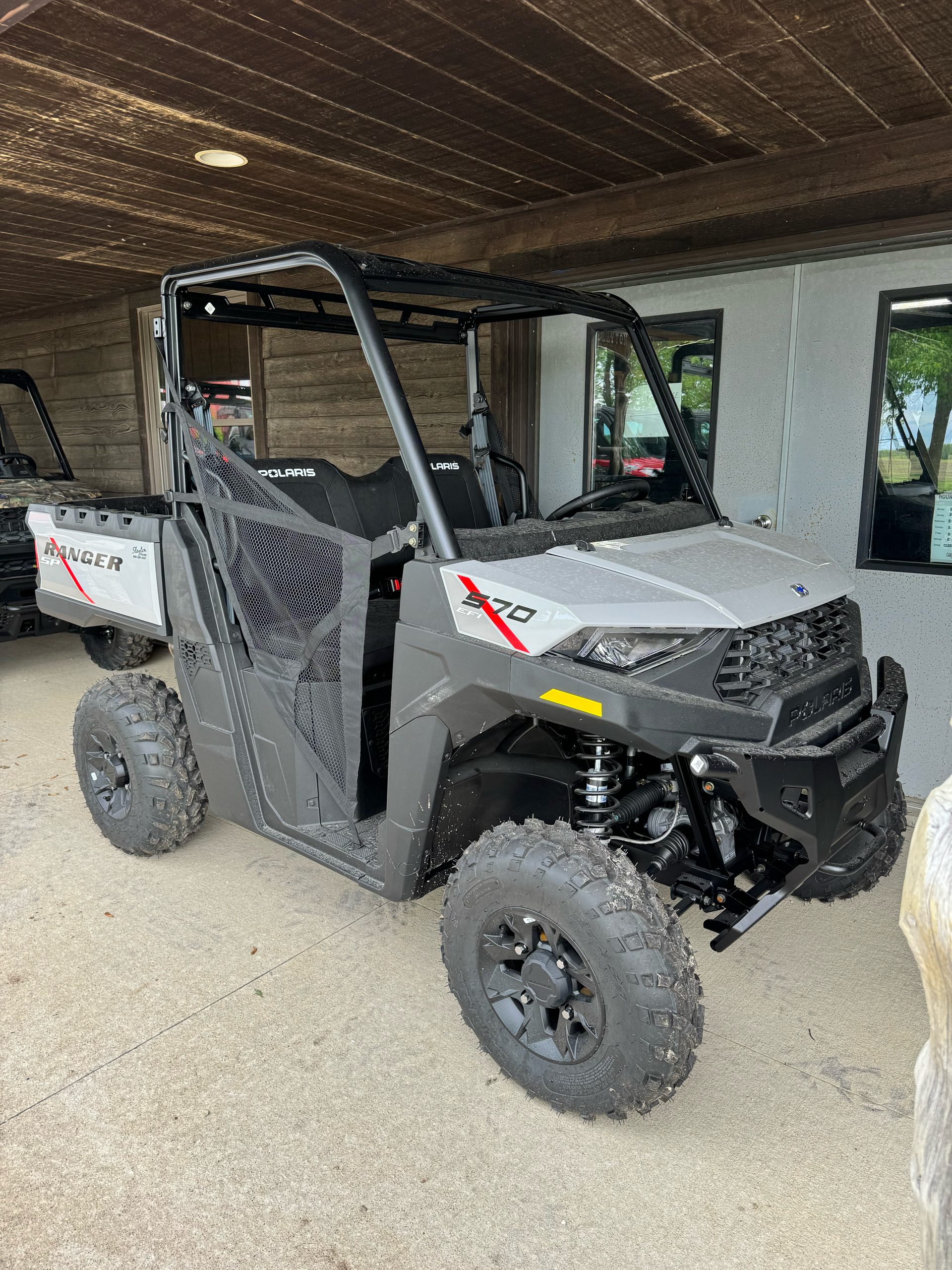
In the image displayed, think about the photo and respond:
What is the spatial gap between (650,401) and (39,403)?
184 inches

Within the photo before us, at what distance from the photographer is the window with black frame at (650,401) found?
4484 millimetres

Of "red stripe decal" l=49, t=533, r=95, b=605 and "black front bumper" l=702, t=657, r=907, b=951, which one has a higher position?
"red stripe decal" l=49, t=533, r=95, b=605

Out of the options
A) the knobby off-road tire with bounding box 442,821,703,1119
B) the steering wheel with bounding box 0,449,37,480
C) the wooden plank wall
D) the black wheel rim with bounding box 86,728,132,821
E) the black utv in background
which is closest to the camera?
the knobby off-road tire with bounding box 442,821,703,1119

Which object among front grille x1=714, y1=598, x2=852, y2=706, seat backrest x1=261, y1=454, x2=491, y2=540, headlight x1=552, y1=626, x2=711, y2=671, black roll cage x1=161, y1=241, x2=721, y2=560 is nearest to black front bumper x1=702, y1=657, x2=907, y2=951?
front grille x1=714, y1=598, x2=852, y2=706

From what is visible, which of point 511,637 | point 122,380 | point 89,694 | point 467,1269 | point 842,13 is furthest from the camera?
point 122,380

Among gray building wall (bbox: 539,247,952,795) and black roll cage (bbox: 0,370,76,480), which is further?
black roll cage (bbox: 0,370,76,480)

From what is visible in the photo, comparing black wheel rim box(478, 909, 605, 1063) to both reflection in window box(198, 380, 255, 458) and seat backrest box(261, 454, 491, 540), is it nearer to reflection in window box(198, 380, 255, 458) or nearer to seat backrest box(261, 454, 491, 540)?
seat backrest box(261, 454, 491, 540)

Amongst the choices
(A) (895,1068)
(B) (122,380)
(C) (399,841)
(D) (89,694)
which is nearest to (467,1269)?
(C) (399,841)

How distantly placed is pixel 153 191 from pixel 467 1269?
493cm

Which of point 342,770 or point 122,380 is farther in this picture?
Result: point 122,380

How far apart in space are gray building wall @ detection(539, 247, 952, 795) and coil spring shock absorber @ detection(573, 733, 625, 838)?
202 cm

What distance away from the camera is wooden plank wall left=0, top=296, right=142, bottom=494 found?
8.14m

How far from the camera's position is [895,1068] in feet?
7.58

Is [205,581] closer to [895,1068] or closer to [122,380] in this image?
[895,1068]
